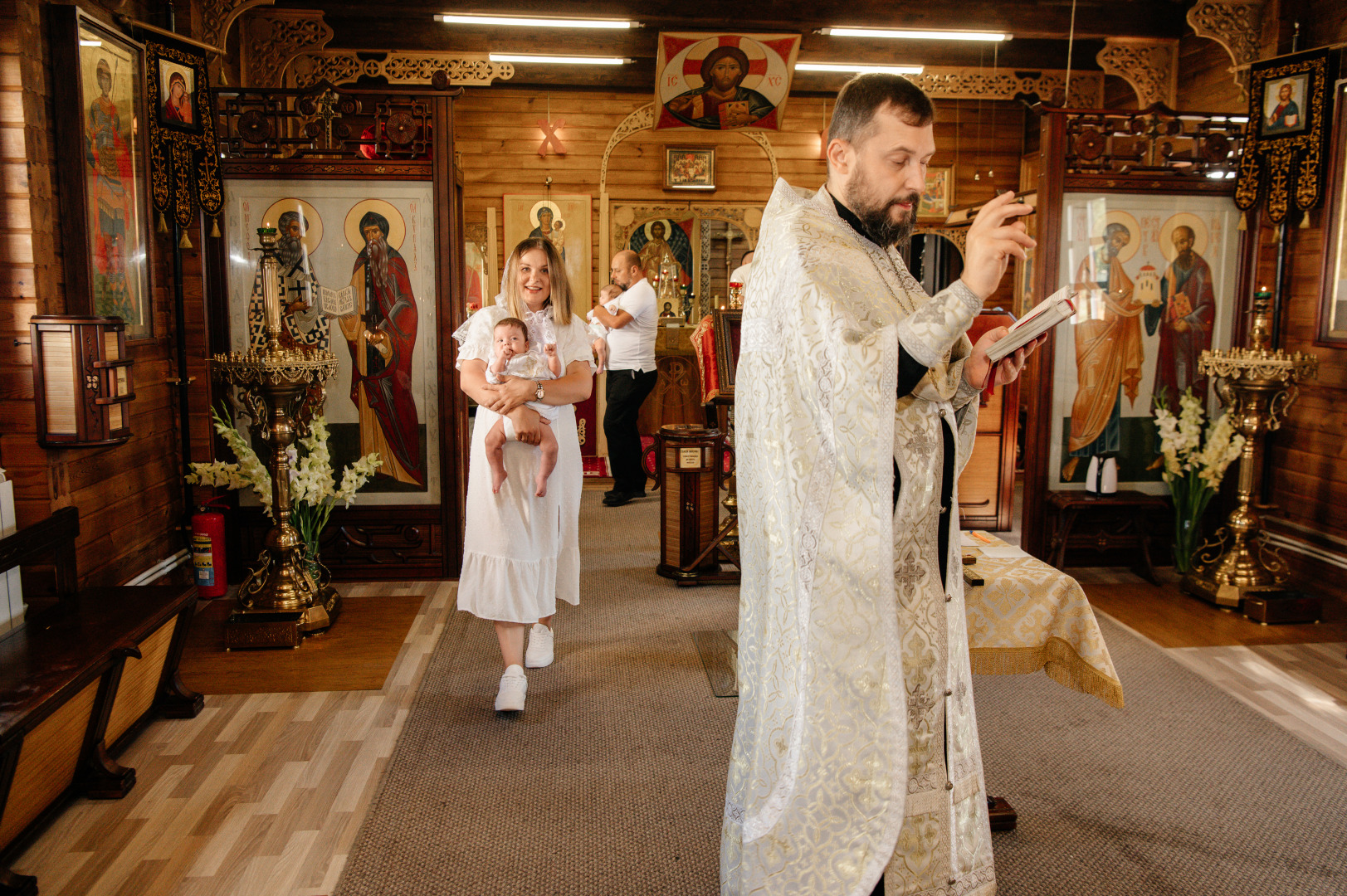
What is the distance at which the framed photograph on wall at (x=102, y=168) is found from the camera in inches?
148

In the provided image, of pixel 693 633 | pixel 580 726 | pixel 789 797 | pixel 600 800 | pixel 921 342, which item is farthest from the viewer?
pixel 693 633

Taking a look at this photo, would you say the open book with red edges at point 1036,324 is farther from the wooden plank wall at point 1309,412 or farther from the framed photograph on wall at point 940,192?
the framed photograph on wall at point 940,192

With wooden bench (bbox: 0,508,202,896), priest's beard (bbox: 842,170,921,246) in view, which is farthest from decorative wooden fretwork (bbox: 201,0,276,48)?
priest's beard (bbox: 842,170,921,246)

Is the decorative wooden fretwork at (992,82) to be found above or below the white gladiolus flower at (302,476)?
above

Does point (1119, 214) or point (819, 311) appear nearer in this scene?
point (819, 311)

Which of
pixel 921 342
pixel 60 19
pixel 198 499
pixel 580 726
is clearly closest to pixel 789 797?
pixel 921 342

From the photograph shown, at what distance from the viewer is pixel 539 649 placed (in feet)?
13.2

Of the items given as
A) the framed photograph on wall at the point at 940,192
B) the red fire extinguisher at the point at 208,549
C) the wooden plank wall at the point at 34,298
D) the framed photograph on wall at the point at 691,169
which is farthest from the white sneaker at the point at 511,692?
the framed photograph on wall at the point at 940,192

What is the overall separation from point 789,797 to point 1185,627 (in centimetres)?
350

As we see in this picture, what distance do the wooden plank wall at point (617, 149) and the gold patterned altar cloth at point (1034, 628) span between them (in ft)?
23.1

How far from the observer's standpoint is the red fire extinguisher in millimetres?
4793

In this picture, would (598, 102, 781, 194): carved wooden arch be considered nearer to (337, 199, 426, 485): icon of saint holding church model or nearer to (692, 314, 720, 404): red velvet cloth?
(692, 314, 720, 404): red velvet cloth

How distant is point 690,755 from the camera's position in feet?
10.5

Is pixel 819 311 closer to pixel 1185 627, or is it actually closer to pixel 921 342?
pixel 921 342
